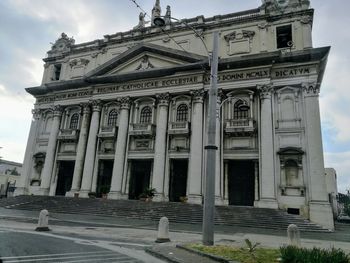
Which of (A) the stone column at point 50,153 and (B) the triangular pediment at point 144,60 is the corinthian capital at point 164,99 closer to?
(B) the triangular pediment at point 144,60

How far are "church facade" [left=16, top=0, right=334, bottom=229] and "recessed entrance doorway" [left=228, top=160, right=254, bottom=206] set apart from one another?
8cm

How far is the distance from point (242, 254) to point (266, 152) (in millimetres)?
15509

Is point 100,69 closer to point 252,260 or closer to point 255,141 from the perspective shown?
point 255,141

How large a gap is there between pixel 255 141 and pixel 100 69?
17.1 metres

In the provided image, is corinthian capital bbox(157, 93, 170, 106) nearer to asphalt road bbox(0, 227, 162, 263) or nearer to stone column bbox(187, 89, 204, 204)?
stone column bbox(187, 89, 204, 204)

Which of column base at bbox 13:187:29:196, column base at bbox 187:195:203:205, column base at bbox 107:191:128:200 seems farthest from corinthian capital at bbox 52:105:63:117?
column base at bbox 187:195:203:205

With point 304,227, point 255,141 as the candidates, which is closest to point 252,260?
point 304,227

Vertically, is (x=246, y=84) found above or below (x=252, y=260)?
above

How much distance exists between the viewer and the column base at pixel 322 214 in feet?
64.0

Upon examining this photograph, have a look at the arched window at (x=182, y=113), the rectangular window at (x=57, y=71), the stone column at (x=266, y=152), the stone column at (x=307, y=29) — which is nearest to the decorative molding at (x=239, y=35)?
the stone column at (x=307, y=29)

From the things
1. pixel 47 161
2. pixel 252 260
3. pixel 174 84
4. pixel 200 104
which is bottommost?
pixel 252 260

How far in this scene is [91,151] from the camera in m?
28.2

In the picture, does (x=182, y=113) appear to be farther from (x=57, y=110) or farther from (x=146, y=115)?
(x=57, y=110)

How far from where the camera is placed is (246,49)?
2616cm
